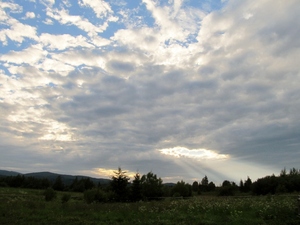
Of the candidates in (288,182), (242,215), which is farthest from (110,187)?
(288,182)

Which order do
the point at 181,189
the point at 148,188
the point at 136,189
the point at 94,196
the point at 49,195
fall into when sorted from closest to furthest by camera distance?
the point at 94,196, the point at 49,195, the point at 136,189, the point at 148,188, the point at 181,189

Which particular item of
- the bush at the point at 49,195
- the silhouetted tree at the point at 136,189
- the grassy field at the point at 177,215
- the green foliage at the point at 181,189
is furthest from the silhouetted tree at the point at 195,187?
the grassy field at the point at 177,215

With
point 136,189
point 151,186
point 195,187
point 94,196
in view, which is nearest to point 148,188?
point 151,186

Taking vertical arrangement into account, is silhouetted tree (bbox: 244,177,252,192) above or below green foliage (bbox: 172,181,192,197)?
above

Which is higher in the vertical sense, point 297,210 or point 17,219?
point 297,210

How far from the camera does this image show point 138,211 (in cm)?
1712

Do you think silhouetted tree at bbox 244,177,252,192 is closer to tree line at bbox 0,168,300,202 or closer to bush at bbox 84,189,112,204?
tree line at bbox 0,168,300,202

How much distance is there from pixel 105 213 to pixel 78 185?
100035 millimetres

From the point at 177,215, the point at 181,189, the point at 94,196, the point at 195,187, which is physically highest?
the point at 195,187

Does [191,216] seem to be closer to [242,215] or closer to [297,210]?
[242,215]

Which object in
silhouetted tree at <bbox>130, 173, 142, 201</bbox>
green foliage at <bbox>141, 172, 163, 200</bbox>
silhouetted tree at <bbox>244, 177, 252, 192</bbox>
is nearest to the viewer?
silhouetted tree at <bbox>130, 173, 142, 201</bbox>

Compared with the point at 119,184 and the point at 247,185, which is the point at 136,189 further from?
the point at 247,185

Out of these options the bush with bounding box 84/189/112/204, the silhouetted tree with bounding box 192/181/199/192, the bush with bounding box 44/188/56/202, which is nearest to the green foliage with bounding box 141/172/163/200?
the bush with bounding box 84/189/112/204

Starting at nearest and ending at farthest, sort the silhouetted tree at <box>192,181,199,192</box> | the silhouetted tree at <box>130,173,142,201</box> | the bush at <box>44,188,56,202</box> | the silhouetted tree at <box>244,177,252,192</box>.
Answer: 1. the bush at <box>44,188,56,202</box>
2. the silhouetted tree at <box>130,173,142,201</box>
3. the silhouetted tree at <box>244,177,252,192</box>
4. the silhouetted tree at <box>192,181,199,192</box>
